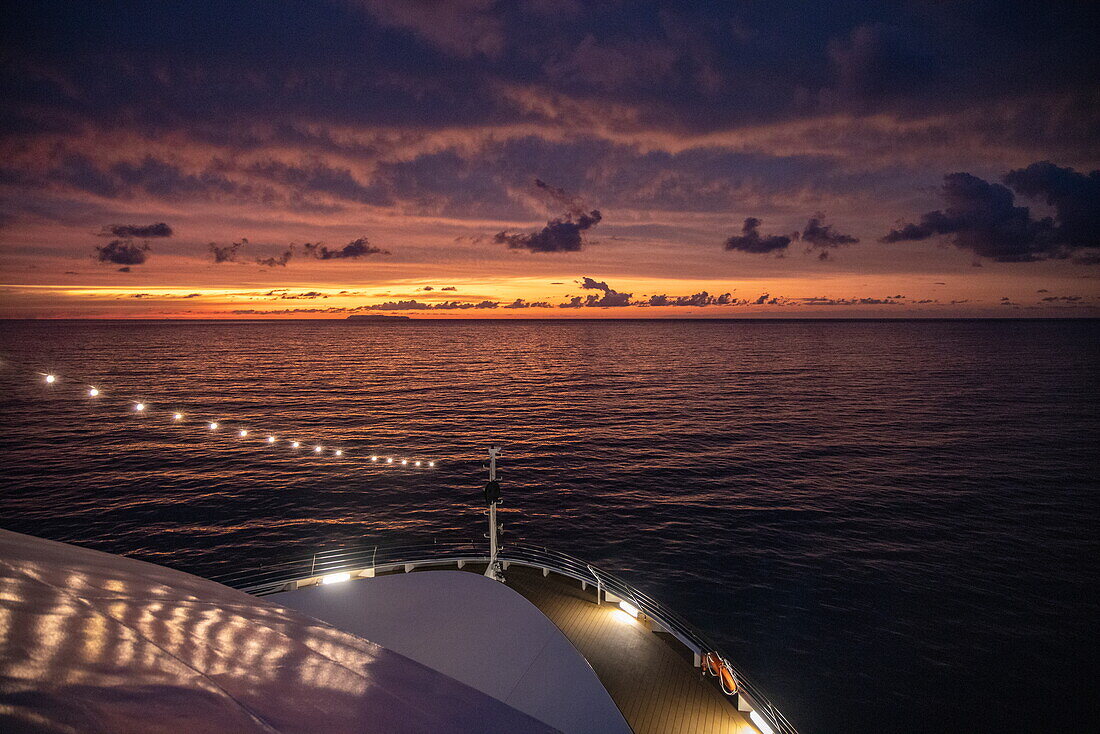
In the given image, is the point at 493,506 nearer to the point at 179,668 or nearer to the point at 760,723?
the point at 760,723

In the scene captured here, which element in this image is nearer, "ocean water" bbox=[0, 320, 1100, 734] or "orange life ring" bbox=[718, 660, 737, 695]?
"orange life ring" bbox=[718, 660, 737, 695]

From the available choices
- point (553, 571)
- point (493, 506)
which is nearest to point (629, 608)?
point (553, 571)

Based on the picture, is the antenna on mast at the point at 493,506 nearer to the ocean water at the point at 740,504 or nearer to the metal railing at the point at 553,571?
the metal railing at the point at 553,571

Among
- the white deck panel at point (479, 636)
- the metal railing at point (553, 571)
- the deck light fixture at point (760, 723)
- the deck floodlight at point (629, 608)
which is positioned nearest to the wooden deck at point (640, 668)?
the deck light fixture at point (760, 723)

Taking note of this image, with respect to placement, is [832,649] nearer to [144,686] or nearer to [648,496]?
[648,496]

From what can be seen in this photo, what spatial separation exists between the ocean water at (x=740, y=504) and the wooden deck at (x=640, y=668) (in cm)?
662

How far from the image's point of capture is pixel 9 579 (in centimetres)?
293

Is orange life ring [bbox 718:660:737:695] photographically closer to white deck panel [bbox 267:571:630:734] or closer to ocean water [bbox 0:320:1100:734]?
white deck panel [bbox 267:571:630:734]

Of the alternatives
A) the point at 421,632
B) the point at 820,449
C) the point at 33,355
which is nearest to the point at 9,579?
the point at 421,632

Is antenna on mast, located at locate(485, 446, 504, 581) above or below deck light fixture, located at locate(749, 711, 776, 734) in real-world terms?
above

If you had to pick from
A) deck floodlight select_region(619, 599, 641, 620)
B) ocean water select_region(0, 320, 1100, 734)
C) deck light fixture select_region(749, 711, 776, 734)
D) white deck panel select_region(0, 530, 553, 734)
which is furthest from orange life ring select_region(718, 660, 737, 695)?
white deck panel select_region(0, 530, 553, 734)

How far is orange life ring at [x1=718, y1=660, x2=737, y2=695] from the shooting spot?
13695mm

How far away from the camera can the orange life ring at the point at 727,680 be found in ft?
44.9

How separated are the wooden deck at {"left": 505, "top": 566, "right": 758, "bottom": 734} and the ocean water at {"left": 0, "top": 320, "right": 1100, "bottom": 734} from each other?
6.62 meters
